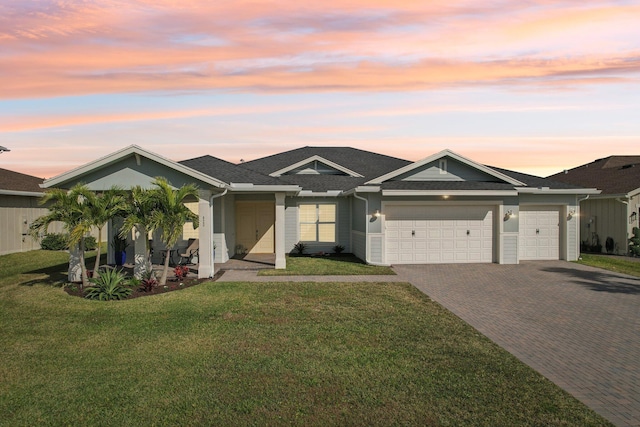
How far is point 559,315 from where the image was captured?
1020 cm

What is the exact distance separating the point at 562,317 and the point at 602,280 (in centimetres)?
589

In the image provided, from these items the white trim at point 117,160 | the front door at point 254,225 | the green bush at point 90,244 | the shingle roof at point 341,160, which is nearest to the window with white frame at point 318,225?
the front door at point 254,225

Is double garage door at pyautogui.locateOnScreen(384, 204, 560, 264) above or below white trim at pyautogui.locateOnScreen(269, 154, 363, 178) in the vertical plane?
below

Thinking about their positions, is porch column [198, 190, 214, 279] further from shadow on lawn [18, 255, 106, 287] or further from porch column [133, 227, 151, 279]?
shadow on lawn [18, 255, 106, 287]

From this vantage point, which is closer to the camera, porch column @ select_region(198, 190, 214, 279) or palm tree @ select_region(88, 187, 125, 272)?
palm tree @ select_region(88, 187, 125, 272)

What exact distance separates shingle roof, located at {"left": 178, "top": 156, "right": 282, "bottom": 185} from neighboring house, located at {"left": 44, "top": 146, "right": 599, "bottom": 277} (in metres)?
0.04

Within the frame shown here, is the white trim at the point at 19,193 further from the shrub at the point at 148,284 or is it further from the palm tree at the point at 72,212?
the shrub at the point at 148,284

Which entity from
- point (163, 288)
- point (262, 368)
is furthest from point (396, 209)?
point (262, 368)

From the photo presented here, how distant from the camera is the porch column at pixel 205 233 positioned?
47.4 feet

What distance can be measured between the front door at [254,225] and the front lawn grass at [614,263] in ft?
43.2

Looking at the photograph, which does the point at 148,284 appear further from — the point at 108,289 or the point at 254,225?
the point at 254,225

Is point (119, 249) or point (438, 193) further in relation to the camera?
point (119, 249)

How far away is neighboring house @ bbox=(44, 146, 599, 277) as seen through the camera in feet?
47.1

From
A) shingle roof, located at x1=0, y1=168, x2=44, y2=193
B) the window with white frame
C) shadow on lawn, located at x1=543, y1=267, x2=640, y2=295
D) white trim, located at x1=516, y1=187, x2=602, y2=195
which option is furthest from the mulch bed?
white trim, located at x1=516, y1=187, x2=602, y2=195
